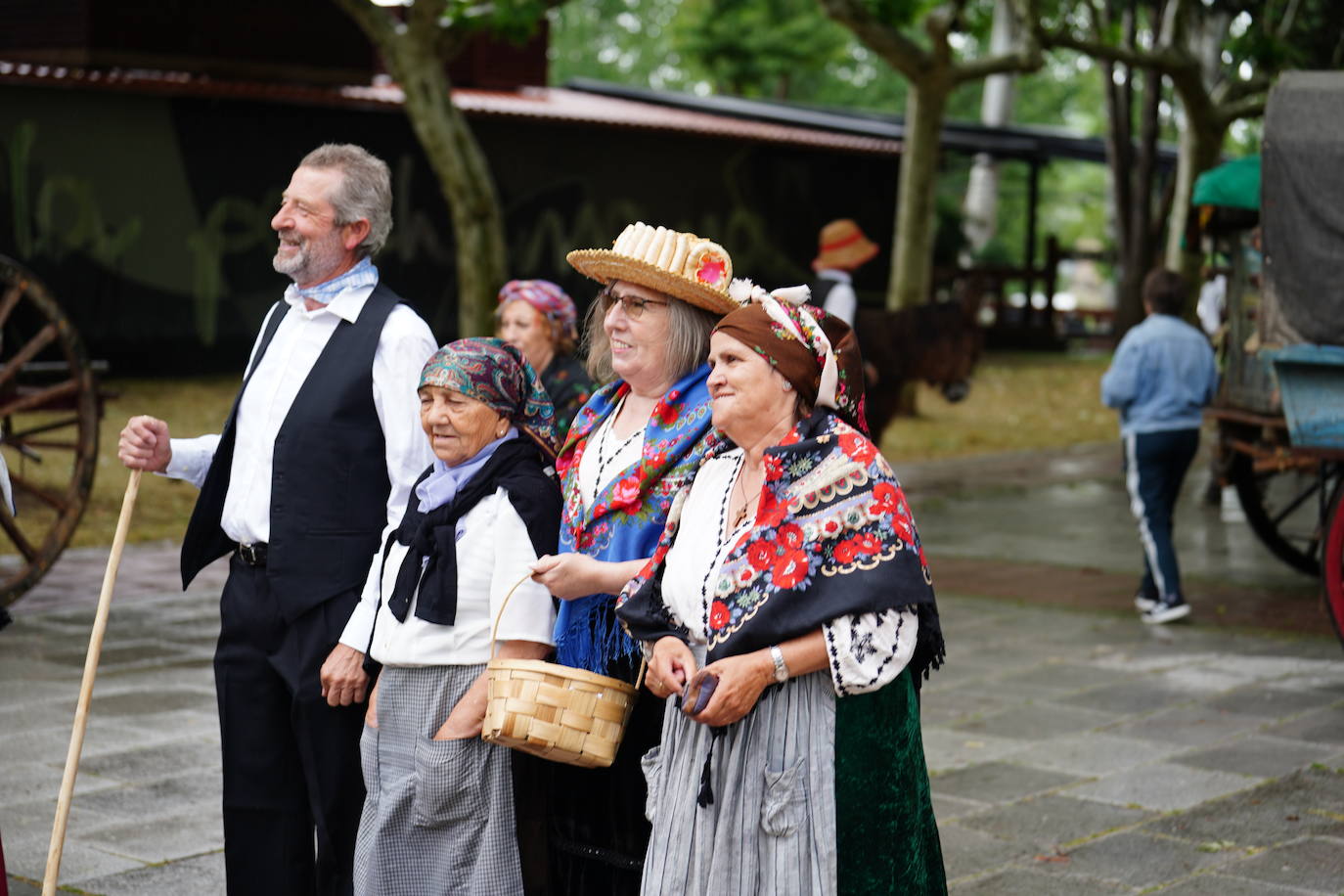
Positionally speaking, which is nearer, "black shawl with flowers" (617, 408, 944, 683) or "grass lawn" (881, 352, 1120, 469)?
"black shawl with flowers" (617, 408, 944, 683)

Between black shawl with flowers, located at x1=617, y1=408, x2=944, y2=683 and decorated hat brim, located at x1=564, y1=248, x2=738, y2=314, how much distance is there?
514mm

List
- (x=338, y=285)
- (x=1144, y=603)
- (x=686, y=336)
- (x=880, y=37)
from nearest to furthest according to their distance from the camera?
1. (x=686, y=336)
2. (x=338, y=285)
3. (x=1144, y=603)
4. (x=880, y=37)

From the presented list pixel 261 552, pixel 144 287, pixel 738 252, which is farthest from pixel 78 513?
pixel 738 252

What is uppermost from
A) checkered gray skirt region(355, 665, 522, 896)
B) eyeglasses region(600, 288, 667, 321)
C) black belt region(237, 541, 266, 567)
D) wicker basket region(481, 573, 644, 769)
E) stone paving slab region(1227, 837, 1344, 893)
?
eyeglasses region(600, 288, 667, 321)

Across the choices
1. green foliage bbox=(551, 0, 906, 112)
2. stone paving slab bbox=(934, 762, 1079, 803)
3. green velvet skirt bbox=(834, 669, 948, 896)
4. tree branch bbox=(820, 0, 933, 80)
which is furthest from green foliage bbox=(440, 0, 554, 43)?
green foliage bbox=(551, 0, 906, 112)

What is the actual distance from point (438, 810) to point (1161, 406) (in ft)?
18.5

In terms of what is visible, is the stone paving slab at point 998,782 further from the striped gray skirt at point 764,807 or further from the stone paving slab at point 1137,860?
the striped gray skirt at point 764,807

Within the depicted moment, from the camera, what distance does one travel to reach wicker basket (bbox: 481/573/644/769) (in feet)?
10.7

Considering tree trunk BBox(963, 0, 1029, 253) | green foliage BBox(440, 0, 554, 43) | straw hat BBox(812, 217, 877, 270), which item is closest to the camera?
straw hat BBox(812, 217, 877, 270)

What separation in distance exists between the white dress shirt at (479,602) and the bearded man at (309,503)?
0.20 metres

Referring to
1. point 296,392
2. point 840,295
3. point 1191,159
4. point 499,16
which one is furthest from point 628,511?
point 1191,159

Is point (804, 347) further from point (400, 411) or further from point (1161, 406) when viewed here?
point (1161, 406)

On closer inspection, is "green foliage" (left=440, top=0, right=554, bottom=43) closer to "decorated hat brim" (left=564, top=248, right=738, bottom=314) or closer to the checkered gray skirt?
"decorated hat brim" (left=564, top=248, right=738, bottom=314)

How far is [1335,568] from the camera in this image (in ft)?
23.5
